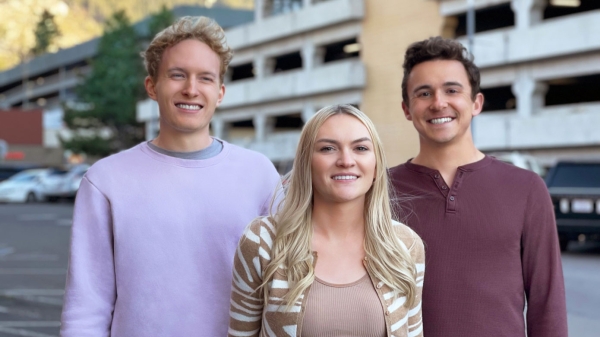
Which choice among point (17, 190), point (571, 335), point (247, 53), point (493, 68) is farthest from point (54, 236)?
point (247, 53)

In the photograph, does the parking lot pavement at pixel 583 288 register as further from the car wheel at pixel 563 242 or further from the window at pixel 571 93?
the window at pixel 571 93

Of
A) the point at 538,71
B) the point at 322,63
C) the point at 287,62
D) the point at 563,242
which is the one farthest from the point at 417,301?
the point at 287,62

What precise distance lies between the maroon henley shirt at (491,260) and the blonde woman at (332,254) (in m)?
0.32

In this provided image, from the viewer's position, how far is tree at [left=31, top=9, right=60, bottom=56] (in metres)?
147

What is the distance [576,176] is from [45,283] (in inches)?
410

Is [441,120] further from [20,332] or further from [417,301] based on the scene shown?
[20,332]

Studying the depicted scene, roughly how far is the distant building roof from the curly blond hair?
204 ft

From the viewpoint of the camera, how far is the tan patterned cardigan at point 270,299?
294 centimetres

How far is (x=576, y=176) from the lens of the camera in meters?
17.2

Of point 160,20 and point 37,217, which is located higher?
point 160,20

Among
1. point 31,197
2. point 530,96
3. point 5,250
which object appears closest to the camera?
point 5,250

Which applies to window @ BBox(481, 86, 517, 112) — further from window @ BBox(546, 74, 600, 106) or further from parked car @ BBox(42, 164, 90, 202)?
parked car @ BBox(42, 164, 90, 202)

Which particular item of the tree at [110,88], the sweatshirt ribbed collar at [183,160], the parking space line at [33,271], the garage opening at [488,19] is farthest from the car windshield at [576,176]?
the tree at [110,88]

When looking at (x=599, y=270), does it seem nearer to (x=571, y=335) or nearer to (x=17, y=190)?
(x=571, y=335)
